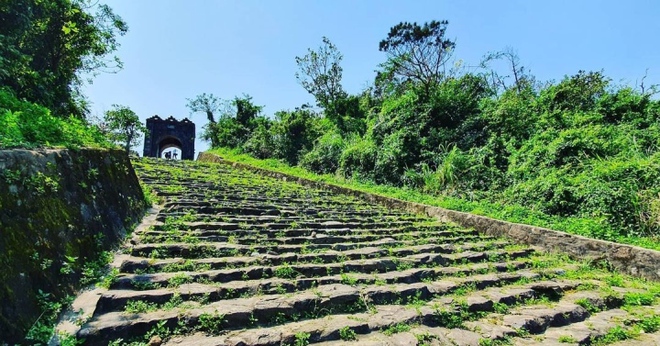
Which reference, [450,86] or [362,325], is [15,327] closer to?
[362,325]

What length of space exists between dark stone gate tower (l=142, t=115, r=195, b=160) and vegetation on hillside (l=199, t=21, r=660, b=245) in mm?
12830

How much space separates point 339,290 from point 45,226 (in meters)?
2.74

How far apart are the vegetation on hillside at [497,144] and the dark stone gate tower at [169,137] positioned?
42.1ft

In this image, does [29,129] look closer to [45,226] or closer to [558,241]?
[45,226]

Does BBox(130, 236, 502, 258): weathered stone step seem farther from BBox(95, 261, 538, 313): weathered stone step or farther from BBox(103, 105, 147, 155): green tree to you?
BBox(103, 105, 147, 155): green tree

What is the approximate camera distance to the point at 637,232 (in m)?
5.82

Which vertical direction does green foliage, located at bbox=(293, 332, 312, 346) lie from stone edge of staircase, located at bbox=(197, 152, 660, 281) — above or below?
below

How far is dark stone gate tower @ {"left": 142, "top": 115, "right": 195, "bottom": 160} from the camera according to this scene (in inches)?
1088

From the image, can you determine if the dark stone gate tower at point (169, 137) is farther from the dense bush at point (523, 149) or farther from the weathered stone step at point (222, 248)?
the weathered stone step at point (222, 248)

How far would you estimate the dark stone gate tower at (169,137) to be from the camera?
27641mm

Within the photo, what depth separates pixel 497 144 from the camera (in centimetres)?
1040

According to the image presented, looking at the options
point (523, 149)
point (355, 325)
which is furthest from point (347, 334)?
point (523, 149)

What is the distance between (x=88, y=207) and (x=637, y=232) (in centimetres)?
824

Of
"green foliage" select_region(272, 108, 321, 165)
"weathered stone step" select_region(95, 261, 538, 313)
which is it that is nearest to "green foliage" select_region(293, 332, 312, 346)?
"weathered stone step" select_region(95, 261, 538, 313)
